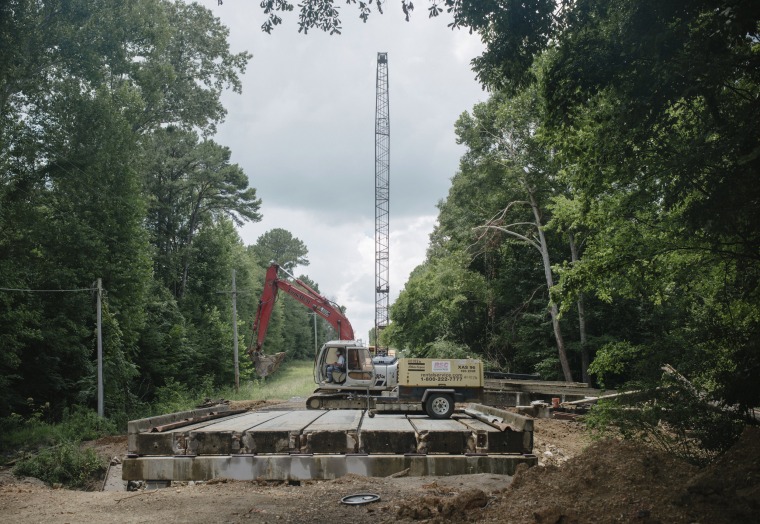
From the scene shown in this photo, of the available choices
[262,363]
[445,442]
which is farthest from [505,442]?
[262,363]

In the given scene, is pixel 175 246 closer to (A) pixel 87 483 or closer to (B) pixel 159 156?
(B) pixel 159 156

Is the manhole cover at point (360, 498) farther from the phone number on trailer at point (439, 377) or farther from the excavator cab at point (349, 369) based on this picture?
the excavator cab at point (349, 369)

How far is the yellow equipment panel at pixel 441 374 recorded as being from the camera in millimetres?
14750

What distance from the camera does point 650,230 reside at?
1165 centimetres

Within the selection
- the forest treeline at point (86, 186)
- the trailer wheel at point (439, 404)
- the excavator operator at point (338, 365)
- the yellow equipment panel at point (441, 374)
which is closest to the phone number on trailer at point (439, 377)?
the yellow equipment panel at point (441, 374)

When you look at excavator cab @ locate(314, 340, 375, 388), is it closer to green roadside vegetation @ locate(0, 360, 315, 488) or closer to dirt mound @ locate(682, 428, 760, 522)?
green roadside vegetation @ locate(0, 360, 315, 488)

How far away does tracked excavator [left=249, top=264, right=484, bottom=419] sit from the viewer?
579 inches

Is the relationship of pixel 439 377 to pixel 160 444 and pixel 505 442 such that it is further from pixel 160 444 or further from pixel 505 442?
pixel 160 444

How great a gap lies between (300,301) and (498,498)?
20.5 metres

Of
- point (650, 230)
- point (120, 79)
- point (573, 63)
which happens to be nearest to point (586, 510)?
point (573, 63)

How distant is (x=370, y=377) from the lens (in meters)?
20.6

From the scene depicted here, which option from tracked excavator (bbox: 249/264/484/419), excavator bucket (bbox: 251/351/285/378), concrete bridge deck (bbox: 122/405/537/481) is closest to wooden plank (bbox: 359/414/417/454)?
concrete bridge deck (bbox: 122/405/537/481)

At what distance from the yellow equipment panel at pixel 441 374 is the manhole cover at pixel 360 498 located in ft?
26.6

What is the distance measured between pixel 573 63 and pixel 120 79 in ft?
87.8
